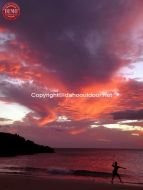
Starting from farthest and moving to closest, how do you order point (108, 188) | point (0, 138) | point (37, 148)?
point (37, 148)
point (0, 138)
point (108, 188)

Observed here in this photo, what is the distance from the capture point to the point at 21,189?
14.9 meters

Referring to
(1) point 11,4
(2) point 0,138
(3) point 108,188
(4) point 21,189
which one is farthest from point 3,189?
(2) point 0,138

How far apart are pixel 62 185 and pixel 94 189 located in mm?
2042

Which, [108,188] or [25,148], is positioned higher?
[25,148]

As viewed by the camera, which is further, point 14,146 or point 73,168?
point 14,146

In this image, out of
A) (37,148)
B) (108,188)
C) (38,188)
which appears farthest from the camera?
(37,148)

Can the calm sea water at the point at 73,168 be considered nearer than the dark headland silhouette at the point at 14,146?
Yes

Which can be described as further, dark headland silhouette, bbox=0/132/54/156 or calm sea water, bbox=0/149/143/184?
dark headland silhouette, bbox=0/132/54/156

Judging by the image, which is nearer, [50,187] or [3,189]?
[3,189]

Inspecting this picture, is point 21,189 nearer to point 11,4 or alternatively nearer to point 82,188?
point 82,188

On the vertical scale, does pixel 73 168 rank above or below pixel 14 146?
below

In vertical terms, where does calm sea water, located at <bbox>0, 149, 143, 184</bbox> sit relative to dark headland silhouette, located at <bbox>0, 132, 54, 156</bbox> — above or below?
below

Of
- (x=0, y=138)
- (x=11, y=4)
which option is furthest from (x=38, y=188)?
(x=0, y=138)

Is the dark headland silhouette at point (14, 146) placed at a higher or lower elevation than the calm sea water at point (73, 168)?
higher
